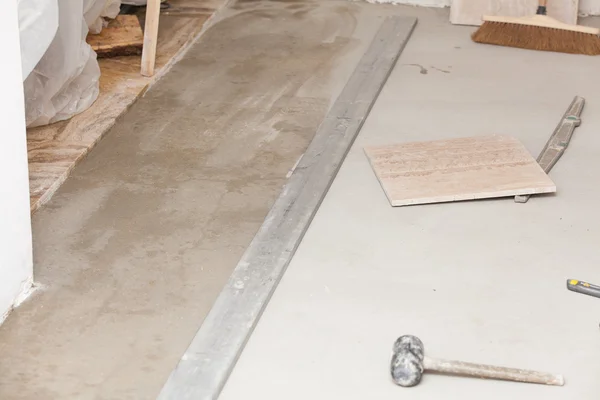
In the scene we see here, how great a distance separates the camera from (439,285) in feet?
6.82

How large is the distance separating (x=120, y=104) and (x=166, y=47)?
21.2 inches

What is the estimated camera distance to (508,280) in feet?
6.88

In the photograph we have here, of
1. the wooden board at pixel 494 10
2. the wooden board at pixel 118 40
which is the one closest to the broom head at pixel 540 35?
the wooden board at pixel 494 10

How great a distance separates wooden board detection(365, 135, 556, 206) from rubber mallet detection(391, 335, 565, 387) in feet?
2.31

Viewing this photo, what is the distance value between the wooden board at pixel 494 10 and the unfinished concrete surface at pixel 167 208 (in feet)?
1.32

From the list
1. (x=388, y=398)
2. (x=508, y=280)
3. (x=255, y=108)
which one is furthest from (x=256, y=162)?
(x=388, y=398)

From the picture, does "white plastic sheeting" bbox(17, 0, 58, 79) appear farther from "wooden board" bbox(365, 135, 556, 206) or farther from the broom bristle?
the broom bristle

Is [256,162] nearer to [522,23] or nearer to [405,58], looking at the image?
[405,58]

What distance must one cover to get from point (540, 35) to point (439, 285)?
1697 millimetres

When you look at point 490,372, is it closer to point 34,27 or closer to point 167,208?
point 167,208

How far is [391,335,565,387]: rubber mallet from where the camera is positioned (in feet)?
5.69

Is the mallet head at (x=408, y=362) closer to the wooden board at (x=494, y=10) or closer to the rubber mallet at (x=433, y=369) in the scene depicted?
the rubber mallet at (x=433, y=369)

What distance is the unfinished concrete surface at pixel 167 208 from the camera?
1867 mm

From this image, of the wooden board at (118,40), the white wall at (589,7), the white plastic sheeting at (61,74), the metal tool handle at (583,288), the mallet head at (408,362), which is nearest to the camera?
the mallet head at (408,362)
